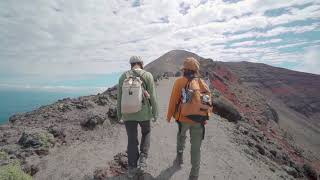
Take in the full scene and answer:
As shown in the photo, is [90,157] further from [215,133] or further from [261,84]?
[261,84]

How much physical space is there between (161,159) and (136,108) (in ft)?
9.02

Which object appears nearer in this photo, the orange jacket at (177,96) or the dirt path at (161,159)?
the orange jacket at (177,96)

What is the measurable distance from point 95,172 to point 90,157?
1519 mm

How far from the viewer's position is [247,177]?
9.84 meters

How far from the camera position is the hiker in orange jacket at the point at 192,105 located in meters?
7.62

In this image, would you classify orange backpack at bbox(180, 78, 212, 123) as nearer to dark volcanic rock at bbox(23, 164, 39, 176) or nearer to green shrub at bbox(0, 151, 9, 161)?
dark volcanic rock at bbox(23, 164, 39, 176)

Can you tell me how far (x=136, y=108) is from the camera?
751 centimetres

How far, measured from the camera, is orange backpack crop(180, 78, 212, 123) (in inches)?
299

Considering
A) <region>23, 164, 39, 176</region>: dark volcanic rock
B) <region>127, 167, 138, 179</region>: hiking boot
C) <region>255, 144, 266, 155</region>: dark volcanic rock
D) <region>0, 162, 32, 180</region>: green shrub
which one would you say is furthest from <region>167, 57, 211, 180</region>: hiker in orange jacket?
<region>255, 144, 266, 155</region>: dark volcanic rock

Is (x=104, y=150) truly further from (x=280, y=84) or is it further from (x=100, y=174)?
(x=280, y=84)

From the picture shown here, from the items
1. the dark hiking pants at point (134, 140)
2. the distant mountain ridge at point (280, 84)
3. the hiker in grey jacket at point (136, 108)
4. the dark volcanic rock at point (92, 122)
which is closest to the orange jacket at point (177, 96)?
the hiker in grey jacket at point (136, 108)

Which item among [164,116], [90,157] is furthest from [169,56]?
[90,157]

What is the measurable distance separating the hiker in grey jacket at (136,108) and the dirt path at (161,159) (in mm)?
823

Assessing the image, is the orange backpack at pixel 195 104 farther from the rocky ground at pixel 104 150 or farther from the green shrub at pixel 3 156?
the green shrub at pixel 3 156
